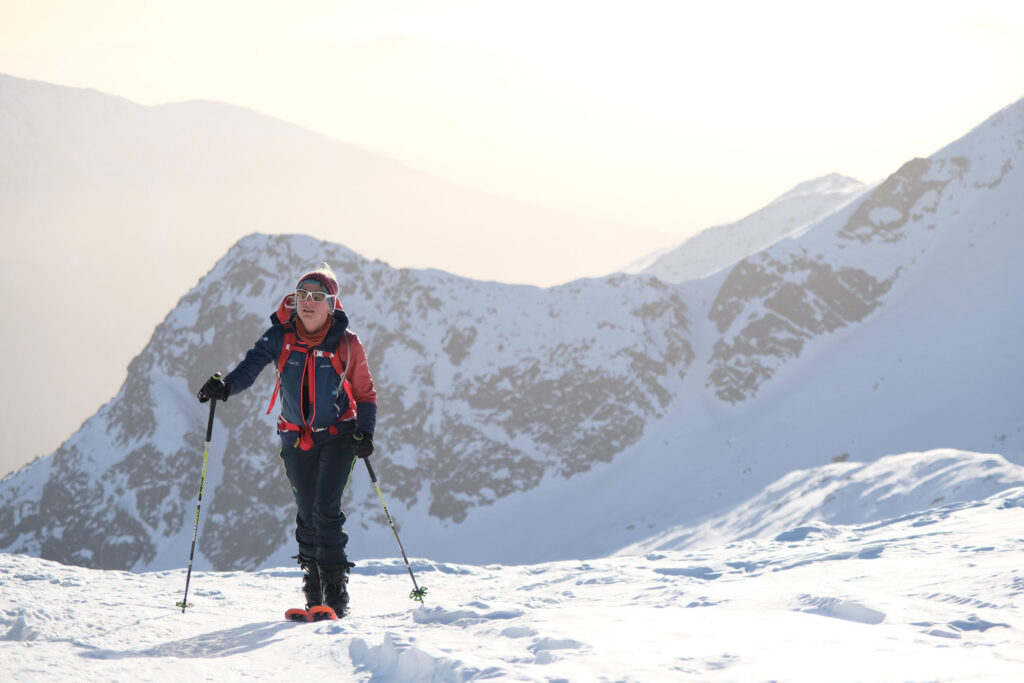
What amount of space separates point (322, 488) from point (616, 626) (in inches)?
130

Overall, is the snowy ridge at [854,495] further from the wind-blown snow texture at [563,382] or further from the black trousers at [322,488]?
the black trousers at [322,488]

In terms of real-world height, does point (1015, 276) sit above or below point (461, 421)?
above

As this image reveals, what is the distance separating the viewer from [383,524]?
88.9 m

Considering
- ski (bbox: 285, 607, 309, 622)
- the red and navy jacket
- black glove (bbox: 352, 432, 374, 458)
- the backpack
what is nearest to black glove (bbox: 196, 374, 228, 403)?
the red and navy jacket

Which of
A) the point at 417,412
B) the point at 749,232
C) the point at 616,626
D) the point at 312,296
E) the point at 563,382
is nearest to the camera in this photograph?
the point at 616,626

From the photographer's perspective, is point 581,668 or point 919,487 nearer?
point 581,668

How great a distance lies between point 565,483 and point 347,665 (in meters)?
86.4

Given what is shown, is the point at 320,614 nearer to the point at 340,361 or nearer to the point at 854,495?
the point at 340,361

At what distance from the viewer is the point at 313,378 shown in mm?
7613

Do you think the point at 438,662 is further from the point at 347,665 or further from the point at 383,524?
the point at 383,524

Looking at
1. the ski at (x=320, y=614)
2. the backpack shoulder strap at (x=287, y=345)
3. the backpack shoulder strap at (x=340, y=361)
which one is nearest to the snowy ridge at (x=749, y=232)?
the backpack shoulder strap at (x=340, y=361)

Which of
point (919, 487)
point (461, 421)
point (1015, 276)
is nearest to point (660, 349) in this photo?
point (461, 421)

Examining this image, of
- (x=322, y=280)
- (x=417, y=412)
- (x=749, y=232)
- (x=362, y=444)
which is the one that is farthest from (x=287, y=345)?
(x=749, y=232)

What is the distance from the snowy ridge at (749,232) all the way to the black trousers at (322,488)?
5487 inches
